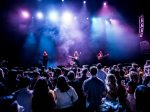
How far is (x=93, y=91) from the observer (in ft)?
22.1

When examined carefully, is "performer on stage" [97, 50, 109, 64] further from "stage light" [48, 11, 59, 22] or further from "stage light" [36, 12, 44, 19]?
"stage light" [36, 12, 44, 19]

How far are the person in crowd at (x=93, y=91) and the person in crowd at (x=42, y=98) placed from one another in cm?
215

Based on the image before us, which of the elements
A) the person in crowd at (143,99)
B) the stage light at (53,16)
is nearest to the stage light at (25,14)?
the stage light at (53,16)

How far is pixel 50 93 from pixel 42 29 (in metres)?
20.7

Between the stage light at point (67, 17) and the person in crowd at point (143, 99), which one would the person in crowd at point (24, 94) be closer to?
the person in crowd at point (143, 99)

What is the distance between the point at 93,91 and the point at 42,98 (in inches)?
91.4

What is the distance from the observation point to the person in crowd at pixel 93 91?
6719mm

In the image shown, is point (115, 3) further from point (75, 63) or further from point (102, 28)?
point (75, 63)

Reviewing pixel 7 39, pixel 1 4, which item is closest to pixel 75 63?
pixel 7 39

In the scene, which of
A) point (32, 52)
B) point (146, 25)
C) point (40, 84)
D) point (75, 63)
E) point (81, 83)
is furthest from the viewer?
point (32, 52)

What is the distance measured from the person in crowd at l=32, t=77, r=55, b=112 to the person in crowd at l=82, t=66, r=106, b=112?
7.04ft

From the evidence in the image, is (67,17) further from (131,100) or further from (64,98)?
(131,100)

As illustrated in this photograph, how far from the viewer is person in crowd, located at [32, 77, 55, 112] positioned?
467 centimetres

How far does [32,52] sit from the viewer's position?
24.9m
